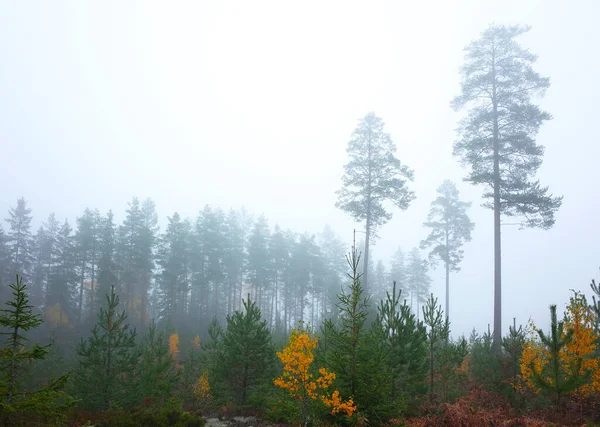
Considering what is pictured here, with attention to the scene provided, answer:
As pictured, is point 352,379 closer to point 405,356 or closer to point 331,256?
point 405,356

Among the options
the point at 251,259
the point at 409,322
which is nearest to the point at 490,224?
the point at 251,259

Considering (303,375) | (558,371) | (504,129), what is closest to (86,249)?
(303,375)

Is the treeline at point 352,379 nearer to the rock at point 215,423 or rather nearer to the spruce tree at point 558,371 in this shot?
the spruce tree at point 558,371

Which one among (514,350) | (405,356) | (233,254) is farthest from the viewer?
(233,254)

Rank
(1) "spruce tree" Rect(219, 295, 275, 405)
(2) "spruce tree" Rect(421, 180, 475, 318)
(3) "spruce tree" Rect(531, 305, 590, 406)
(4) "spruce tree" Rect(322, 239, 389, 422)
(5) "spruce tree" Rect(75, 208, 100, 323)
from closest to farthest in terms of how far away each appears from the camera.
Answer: (4) "spruce tree" Rect(322, 239, 389, 422) < (3) "spruce tree" Rect(531, 305, 590, 406) < (1) "spruce tree" Rect(219, 295, 275, 405) < (2) "spruce tree" Rect(421, 180, 475, 318) < (5) "spruce tree" Rect(75, 208, 100, 323)

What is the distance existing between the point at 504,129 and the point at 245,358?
61.9 feet

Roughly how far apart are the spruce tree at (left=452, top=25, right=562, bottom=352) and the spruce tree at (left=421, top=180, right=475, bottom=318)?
53.0 ft

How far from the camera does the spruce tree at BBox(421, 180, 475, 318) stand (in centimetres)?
3562

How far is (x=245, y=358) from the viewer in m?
12.7

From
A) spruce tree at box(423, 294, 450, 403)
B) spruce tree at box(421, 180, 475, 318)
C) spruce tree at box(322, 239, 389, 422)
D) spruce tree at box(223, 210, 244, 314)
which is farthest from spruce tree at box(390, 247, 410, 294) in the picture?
spruce tree at box(322, 239, 389, 422)

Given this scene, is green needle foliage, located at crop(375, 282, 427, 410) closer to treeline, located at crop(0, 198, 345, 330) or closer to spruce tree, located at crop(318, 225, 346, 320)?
treeline, located at crop(0, 198, 345, 330)

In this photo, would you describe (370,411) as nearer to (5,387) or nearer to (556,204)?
(5,387)

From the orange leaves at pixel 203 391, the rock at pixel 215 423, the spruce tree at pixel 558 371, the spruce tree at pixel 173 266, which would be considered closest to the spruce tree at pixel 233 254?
the spruce tree at pixel 173 266

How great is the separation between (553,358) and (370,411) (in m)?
5.48
